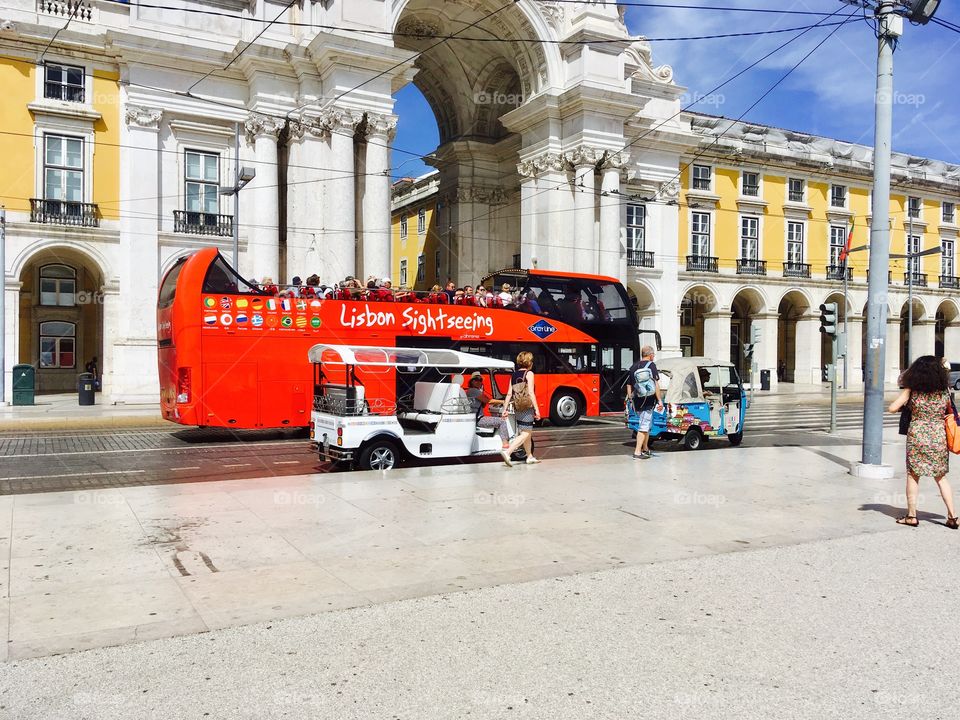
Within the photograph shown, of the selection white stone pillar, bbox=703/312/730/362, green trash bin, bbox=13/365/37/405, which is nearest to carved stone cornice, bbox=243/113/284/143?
green trash bin, bbox=13/365/37/405

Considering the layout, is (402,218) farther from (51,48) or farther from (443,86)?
(51,48)

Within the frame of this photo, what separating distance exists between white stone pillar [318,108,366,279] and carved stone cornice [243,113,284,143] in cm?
178

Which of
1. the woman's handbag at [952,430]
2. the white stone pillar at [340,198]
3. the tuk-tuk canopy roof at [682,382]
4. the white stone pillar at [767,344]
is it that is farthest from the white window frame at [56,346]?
the white stone pillar at [767,344]

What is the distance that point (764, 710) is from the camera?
162 inches

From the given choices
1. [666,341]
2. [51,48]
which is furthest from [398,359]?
[666,341]

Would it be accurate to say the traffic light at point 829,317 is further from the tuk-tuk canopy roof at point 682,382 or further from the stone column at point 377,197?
the stone column at point 377,197

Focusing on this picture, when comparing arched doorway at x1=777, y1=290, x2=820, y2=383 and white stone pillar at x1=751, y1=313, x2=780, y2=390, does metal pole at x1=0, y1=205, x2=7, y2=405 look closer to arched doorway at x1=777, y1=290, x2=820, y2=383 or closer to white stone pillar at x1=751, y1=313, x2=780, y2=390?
white stone pillar at x1=751, y1=313, x2=780, y2=390

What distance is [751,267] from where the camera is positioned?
44250mm

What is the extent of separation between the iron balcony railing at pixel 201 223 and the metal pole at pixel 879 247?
2350 cm

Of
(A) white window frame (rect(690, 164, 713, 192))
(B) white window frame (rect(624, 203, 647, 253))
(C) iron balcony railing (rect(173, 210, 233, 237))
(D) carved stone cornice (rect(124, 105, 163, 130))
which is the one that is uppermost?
(A) white window frame (rect(690, 164, 713, 192))

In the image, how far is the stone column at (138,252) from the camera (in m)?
27.8

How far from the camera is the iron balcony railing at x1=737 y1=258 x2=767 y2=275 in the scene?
43906 millimetres

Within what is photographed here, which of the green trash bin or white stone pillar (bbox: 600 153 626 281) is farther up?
white stone pillar (bbox: 600 153 626 281)

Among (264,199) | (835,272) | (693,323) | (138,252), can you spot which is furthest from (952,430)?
(835,272)
